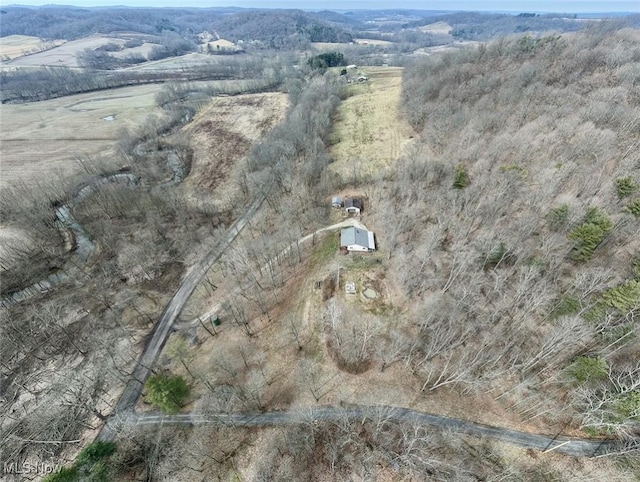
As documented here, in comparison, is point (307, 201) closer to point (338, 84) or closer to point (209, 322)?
point (209, 322)

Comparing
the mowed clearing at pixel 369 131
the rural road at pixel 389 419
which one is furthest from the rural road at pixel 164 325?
the mowed clearing at pixel 369 131

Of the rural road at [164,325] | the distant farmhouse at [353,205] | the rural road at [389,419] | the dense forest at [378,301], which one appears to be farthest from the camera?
the distant farmhouse at [353,205]

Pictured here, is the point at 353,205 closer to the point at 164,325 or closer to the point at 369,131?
the point at 369,131

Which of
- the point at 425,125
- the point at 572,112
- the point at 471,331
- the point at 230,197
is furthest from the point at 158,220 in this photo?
the point at 572,112

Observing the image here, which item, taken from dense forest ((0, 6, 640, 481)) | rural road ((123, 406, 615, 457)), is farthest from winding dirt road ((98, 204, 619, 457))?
dense forest ((0, 6, 640, 481))

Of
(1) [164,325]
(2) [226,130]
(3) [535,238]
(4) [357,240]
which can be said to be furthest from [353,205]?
(2) [226,130]

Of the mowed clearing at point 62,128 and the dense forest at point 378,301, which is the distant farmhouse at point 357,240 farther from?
the mowed clearing at point 62,128
